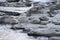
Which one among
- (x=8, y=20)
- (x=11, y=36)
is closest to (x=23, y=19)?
(x=8, y=20)

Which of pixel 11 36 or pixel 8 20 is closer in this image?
pixel 11 36

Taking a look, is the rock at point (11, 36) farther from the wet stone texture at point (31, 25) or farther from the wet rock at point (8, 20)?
the wet rock at point (8, 20)

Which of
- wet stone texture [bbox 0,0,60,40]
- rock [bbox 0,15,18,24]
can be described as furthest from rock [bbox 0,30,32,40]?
rock [bbox 0,15,18,24]

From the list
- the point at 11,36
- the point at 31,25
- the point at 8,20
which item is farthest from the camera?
the point at 8,20

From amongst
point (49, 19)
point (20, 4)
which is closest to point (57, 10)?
point (49, 19)

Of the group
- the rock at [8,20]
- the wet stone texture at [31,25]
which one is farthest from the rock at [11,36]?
the rock at [8,20]

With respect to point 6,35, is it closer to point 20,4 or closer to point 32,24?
point 32,24

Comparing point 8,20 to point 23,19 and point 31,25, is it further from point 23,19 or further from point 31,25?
point 31,25

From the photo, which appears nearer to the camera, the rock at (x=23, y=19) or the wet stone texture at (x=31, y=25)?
the wet stone texture at (x=31, y=25)

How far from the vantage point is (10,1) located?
19.5 ft

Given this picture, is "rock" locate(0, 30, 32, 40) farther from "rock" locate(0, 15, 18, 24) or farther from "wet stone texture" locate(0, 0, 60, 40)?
"rock" locate(0, 15, 18, 24)

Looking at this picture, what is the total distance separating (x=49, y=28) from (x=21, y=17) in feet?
2.74

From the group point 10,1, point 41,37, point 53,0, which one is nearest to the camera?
point 41,37

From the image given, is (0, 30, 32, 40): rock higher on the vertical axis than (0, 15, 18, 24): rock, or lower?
lower
